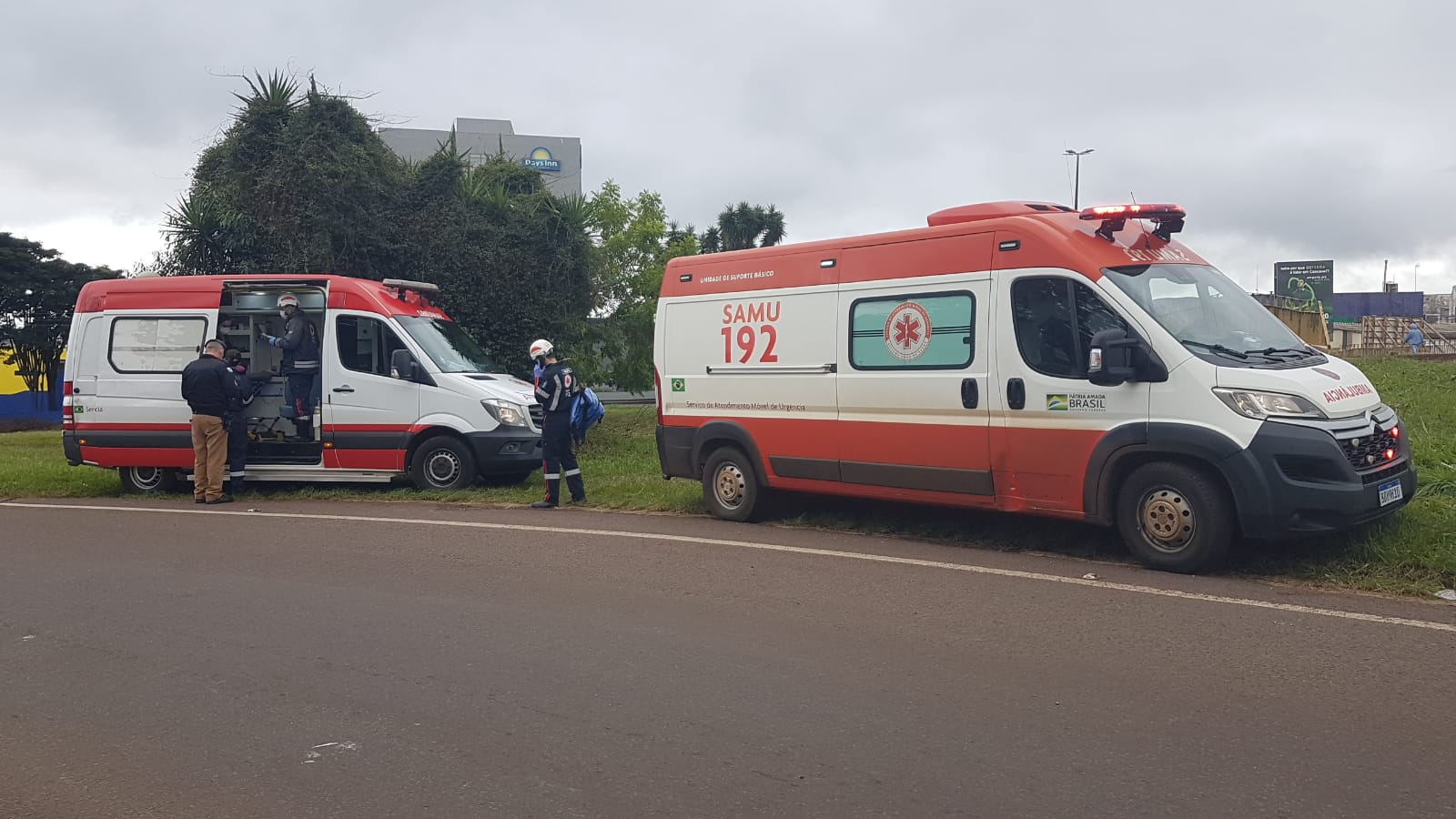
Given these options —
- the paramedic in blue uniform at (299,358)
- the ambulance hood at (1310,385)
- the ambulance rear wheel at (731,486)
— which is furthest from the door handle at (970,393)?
the paramedic in blue uniform at (299,358)

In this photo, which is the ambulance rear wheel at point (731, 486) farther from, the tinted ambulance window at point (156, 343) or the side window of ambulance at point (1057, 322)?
the tinted ambulance window at point (156, 343)

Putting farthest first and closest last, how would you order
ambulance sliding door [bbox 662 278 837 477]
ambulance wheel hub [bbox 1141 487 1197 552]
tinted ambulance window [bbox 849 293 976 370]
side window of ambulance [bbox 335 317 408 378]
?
side window of ambulance [bbox 335 317 408 378] → ambulance sliding door [bbox 662 278 837 477] → tinted ambulance window [bbox 849 293 976 370] → ambulance wheel hub [bbox 1141 487 1197 552]

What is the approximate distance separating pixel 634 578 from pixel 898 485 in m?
2.37

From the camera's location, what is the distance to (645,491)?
12164 mm

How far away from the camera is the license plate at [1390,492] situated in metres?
7.29

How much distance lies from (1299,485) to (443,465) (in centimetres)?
881

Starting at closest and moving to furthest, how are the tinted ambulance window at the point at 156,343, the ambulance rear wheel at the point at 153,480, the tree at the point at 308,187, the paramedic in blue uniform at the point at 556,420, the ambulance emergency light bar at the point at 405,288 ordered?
the paramedic in blue uniform at the point at 556,420 < the tinted ambulance window at the point at 156,343 < the ambulance emergency light bar at the point at 405,288 < the ambulance rear wheel at the point at 153,480 < the tree at the point at 308,187

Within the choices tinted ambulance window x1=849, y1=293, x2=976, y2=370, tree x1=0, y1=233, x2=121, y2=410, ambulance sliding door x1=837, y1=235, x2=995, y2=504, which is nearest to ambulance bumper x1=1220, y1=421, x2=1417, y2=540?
ambulance sliding door x1=837, y1=235, x2=995, y2=504

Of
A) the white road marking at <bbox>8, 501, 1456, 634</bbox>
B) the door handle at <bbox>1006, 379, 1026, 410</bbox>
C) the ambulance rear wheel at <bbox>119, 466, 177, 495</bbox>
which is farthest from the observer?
the ambulance rear wheel at <bbox>119, 466, 177, 495</bbox>

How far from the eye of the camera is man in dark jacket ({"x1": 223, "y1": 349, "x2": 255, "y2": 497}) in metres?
13.2

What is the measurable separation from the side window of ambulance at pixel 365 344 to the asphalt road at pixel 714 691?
4.86 meters

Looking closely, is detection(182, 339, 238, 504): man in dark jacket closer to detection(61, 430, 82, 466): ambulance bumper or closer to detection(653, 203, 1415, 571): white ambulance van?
detection(61, 430, 82, 466): ambulance bumper

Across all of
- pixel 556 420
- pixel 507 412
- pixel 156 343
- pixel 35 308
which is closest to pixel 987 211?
pixel 556 420

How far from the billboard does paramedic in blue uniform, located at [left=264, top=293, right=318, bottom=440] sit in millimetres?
69750
